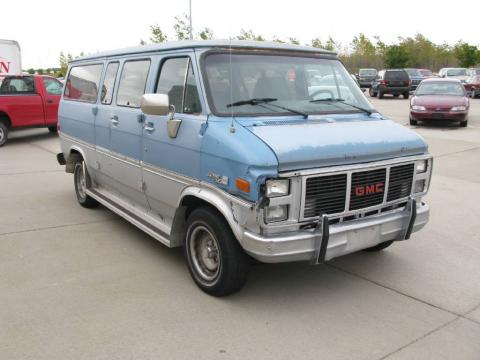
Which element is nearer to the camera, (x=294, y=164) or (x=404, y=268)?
(x=294, y=164)

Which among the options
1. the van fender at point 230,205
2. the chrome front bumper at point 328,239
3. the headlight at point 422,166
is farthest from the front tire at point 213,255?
the headlight at point 422,166

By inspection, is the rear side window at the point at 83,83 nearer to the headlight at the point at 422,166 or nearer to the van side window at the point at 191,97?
the van side window at the point at 191,97

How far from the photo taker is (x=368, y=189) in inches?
154

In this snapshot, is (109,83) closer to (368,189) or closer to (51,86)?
(368,189)

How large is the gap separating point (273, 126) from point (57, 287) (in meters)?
2.32

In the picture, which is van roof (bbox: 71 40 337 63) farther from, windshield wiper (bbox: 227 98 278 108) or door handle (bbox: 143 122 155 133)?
door handle (bbox: 143 122 155 133)

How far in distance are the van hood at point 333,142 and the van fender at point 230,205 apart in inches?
15.5

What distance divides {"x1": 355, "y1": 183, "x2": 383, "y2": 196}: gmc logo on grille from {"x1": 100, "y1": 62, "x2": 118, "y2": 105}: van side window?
121 inches

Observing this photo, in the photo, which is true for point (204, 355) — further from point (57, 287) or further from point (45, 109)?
point (45, 109)

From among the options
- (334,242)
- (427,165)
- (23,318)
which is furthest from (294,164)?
(23,318)

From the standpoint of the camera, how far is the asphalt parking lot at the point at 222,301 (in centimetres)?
334

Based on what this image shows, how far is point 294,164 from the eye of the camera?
3.51 metres

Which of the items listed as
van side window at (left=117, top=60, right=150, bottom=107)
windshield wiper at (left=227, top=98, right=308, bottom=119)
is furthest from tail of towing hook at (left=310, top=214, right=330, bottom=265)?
van side window at (left=117, top=60, right=150, bottom=107)

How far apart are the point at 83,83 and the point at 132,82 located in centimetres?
158
